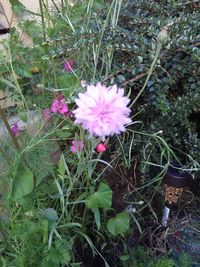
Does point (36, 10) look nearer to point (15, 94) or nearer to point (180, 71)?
point (15, 94)

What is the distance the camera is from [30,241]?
959 millimetres

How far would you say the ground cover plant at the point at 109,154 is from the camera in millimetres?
979

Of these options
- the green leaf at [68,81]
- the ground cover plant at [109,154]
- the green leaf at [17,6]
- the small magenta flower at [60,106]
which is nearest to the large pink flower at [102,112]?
the ground cover plant at [109,154]

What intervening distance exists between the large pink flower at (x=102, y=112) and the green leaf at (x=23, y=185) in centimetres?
40

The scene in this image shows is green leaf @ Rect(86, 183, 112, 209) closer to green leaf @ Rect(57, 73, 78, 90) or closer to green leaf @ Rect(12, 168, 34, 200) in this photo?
green leaf @ Rect(12, 168, 34, 200)

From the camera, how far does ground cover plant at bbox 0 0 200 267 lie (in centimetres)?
98

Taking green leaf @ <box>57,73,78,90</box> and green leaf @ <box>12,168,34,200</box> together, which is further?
green leaf @ <box>57,73,78,90</box>

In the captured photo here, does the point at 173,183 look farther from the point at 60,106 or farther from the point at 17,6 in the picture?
the point at 17,6

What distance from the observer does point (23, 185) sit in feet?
3.03

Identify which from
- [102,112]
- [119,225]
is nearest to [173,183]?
[119,225]

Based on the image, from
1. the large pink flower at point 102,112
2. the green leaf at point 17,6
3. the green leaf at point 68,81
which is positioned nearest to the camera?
the large pink flower at point 102,112

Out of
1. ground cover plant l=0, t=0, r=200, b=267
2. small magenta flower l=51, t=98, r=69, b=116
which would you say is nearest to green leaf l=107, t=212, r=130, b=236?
ground cover plant l=0, t=0, r=200, b=267

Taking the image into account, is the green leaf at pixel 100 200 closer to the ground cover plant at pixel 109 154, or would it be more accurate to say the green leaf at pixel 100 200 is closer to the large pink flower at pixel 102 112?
the ground cover plant at pixel 109 154

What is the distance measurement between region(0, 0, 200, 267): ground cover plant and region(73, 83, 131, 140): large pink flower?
338 mm
